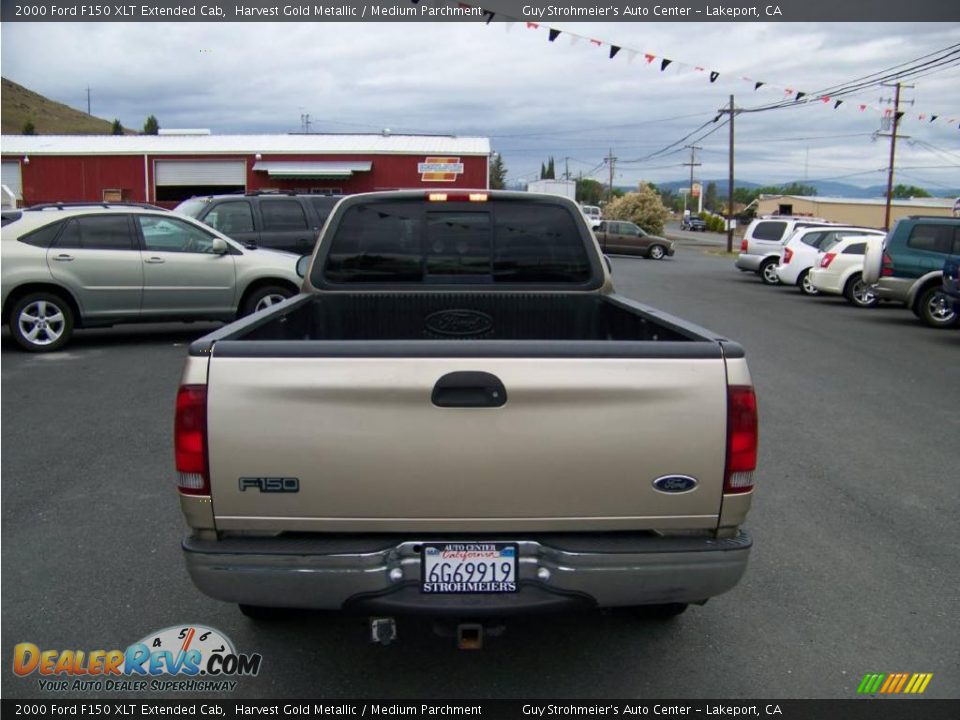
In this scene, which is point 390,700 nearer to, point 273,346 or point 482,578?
point 482,578

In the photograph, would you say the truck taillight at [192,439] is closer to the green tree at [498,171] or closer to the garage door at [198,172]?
the garage door at [198,172]

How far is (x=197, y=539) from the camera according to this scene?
317 cm

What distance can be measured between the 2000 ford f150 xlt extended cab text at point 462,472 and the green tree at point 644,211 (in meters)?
61.3

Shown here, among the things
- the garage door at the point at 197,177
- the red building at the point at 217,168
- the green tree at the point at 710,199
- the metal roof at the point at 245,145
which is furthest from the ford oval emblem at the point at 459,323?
the green tree at the point at 710,199

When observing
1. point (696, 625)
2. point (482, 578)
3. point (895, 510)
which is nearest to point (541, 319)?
point (696, 625)

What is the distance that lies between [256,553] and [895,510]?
432 cm

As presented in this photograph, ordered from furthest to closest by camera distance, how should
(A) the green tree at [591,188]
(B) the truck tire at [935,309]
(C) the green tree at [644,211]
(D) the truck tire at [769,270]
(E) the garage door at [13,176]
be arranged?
(A) the green tree at [591,188], (C) the green tree at [644,211], (E) the garage door at [13,176], (D) the truck tire at [769,270], (B) the truck tire at [935,309]

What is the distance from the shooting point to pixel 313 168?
4012 cm

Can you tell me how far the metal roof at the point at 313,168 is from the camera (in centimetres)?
3972

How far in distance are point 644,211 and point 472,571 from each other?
63.3 m

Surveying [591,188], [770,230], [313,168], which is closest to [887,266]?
[770,230]

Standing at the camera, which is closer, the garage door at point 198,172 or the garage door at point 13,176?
the garage door at point 13,176

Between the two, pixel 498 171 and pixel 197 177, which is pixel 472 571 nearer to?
pixel 197 177

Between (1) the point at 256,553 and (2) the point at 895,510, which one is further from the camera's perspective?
(2) the point at 895,510
